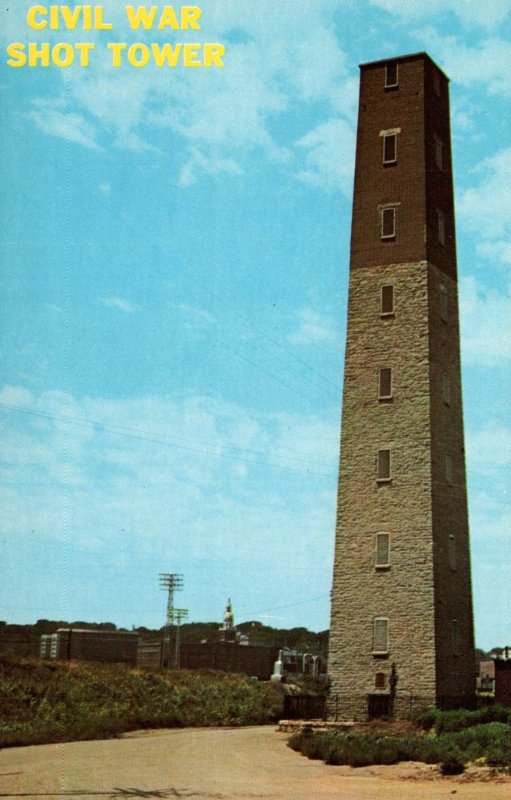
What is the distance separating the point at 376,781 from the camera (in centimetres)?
2394

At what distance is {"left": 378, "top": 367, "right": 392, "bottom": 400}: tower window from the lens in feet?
136

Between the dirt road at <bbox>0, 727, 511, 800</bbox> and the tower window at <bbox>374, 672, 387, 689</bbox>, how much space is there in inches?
281

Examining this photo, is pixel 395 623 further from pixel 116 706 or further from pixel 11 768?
pixel 11 768

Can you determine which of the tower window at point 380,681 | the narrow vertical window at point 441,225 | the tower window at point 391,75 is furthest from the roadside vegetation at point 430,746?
the tower window at point 391,75

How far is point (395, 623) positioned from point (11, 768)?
18227 mm

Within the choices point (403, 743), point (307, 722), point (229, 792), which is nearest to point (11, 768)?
point (229, 792)

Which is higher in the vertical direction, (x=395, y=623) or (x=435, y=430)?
(x=435, y=430)

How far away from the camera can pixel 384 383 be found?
41562 millimetres

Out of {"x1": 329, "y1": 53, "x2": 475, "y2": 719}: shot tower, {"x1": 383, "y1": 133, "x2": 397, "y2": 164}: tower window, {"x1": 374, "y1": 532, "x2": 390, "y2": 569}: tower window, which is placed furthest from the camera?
{"x1": 383, "y1": 133, "x2": 397, "y2": 164}: tower window

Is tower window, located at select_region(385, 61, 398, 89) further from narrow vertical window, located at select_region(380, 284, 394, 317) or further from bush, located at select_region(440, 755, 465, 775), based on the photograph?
bush, located at select_region(440, 755, 465, 775)

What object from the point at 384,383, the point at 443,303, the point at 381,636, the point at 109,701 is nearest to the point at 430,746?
the point at 381,636

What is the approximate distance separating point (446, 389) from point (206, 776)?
71.8ft

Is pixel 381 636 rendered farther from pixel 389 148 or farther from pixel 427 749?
pixel 389 148

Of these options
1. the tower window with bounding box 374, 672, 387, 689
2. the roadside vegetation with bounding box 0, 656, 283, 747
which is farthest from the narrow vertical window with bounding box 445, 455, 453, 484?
the roadside vegetation with bounding box 0, 656, 283, 747
